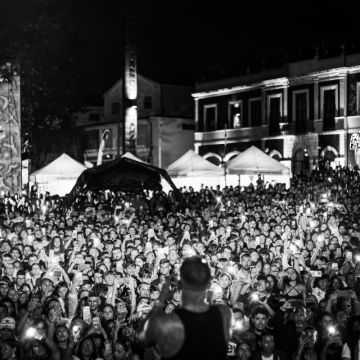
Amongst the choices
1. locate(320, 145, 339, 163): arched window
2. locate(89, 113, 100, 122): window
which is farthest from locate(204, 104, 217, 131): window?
locate(89, 113, 100, 122): window

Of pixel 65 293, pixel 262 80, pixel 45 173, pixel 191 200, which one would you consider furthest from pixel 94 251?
pixel 262 80

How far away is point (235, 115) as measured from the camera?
43156 millimetres

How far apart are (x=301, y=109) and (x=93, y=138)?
58.7ft

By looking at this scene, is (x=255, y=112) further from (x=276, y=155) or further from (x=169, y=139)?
(x=169, y=139)

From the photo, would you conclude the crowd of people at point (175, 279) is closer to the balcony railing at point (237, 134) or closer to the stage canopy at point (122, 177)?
the stage canopy at point (122, 177)

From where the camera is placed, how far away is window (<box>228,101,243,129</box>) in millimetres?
42844

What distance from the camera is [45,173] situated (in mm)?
27344

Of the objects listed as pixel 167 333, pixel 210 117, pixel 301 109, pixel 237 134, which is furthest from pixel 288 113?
pixel 167 333

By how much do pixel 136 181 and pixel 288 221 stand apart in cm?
484

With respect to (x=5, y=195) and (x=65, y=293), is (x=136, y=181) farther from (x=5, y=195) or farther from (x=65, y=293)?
(x=65, y=293)

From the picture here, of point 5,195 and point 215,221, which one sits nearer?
point 215,221

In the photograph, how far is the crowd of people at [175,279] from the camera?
7691 mm

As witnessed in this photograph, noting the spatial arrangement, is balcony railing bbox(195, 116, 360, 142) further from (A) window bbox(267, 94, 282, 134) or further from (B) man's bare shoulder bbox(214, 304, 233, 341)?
(B) man's bare shoulder bbox(214, 304, 233, 341)

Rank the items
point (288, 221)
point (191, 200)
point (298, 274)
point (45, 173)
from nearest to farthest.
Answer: point (298, 274), point (288, 221), point (191, 200), point (45, 173)
